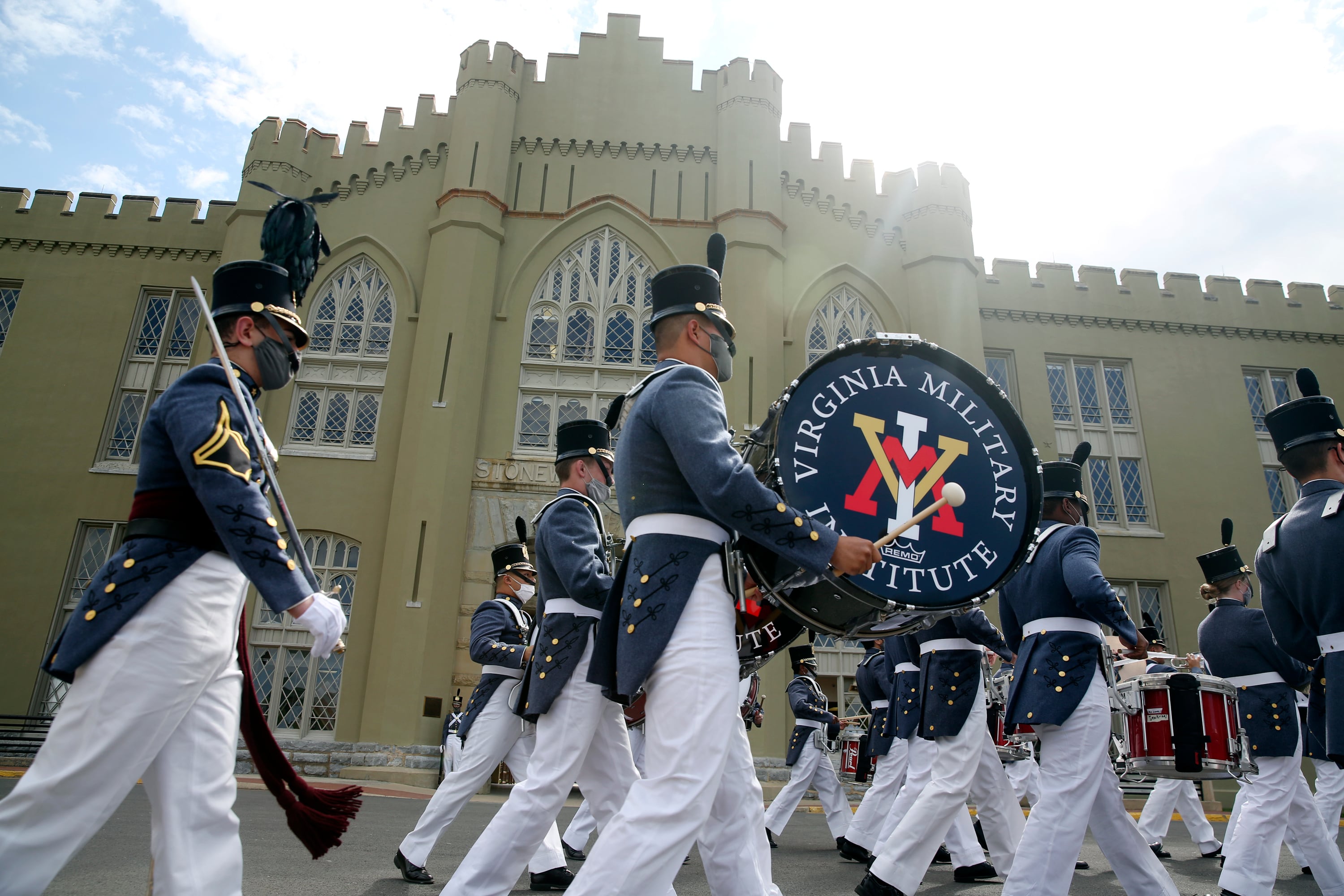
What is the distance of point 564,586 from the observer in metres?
4.29

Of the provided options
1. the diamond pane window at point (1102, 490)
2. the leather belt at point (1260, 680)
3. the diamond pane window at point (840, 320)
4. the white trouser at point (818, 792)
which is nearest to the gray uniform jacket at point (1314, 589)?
the leather belt at point (1260, 680)

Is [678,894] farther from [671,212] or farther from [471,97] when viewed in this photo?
[471,97]

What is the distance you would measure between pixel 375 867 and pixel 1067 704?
13.7 feet

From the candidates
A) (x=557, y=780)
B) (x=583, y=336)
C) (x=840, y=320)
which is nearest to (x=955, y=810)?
(x=557, y=780)

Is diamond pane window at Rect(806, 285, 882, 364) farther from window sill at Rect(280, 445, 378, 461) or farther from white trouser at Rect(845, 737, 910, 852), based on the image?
white trouser at Rect(845, 737, 910, 852)

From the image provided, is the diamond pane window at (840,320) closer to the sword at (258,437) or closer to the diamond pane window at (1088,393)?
the diamond pane window at (1088,393)

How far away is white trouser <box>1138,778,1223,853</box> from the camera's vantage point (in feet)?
25.0

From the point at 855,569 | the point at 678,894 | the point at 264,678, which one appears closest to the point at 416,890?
the point at 678,894

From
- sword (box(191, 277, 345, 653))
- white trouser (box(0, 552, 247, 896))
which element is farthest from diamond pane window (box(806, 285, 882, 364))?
white trouser (box(0, 552, 247, 896))

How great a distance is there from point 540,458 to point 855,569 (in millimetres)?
13483

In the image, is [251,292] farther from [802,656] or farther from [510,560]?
[802,656]

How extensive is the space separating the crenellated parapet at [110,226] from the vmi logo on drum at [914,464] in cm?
1818

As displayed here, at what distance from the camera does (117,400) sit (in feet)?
56.3

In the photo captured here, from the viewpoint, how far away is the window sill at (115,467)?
16.5 meters
